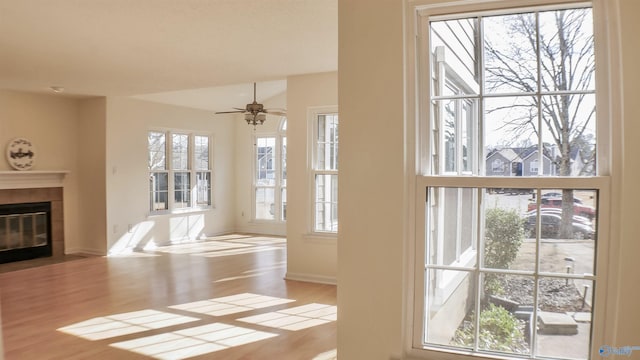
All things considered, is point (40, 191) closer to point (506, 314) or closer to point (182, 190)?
point (182, 190)

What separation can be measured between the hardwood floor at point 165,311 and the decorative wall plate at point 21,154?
1.66m

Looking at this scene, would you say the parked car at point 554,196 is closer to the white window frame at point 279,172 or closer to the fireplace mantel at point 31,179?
the fireplace mantel at point 31,179

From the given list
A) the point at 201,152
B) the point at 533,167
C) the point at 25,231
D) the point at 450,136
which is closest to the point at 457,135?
the point at 450,136

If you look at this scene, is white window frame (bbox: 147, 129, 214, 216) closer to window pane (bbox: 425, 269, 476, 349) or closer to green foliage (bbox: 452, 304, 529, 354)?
window pane (bbox: 425, 269, 476, 349)

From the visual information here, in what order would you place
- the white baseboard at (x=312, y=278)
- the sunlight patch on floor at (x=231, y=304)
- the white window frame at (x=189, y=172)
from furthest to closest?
the white window frame at (x=189, y=172) → the white baseboard at (x=312, y=278) → the sunlight patch on floor at (x=231, y=304)

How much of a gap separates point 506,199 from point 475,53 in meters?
0.60

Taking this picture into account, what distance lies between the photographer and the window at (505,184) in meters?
1.55

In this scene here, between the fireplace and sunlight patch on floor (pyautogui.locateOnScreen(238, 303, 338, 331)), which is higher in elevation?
the fireplace

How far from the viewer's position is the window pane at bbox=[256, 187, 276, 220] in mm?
9289

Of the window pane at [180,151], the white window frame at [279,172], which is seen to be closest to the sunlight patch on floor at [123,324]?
the window pane at [180,151]

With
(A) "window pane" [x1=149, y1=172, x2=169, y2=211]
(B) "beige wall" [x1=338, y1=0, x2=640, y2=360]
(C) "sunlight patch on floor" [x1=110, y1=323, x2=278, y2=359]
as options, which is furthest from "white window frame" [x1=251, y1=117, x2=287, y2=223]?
(B) "beige wall" [x1=338, y1=0, x2=640, y2=360]

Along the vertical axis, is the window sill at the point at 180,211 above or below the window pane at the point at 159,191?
below

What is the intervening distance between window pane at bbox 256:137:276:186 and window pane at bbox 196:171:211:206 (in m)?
1.09

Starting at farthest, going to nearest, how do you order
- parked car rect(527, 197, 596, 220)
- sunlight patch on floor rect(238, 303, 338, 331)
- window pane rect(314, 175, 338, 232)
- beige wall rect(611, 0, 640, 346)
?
window pane rect(314, 175, 338, 232), sunlight patch on floor rect(238, 303, 338, 331), parked car rect(527, 197, 596, 220), beige wall rect(611, 0, 640, 346)
